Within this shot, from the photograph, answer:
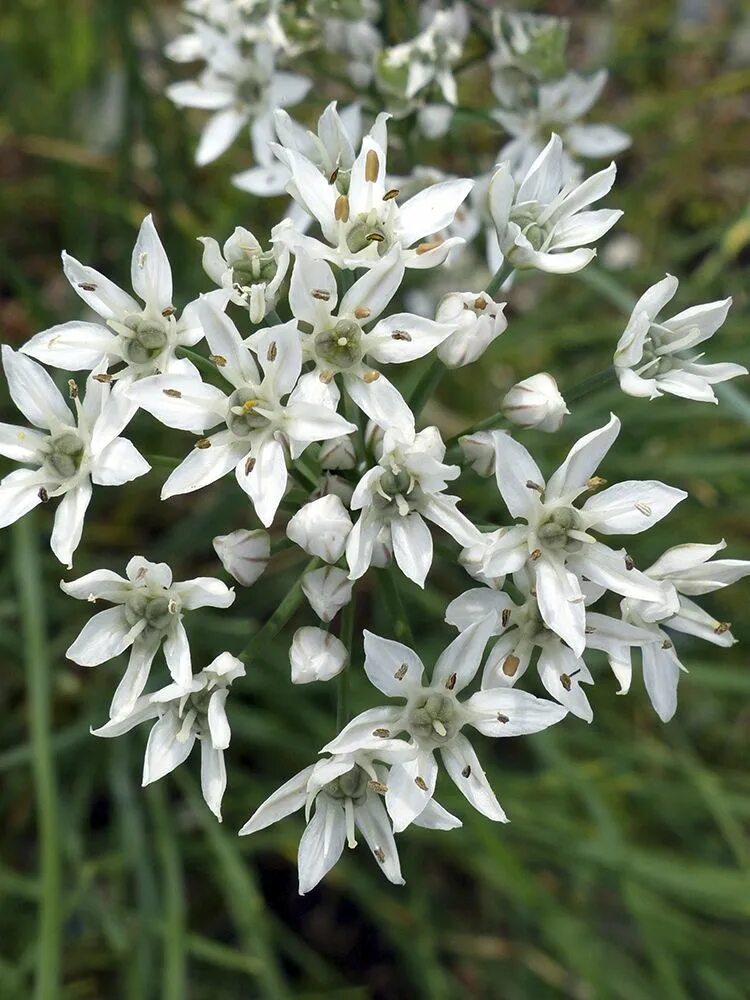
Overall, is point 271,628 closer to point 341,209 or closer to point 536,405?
point 536,405

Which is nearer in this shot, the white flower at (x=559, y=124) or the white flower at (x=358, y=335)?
the white flower at (x=358, y=335)

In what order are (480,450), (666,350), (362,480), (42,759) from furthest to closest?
(42,759), (666,350), (480,450), (362,480)

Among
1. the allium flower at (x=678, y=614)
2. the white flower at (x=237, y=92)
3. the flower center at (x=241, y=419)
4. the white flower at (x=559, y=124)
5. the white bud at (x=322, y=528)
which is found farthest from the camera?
the white flower at (x=559, y=124)

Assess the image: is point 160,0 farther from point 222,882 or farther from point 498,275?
point 222,882

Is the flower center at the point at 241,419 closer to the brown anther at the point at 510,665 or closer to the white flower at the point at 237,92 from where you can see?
the brown anther at the point at 510,665

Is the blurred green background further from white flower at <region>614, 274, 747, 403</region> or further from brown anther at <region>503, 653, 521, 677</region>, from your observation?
brown anther at <region>503, 653, 521, 677</region>

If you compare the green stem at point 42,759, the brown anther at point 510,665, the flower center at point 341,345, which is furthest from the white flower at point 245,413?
the green stem at point 42,759

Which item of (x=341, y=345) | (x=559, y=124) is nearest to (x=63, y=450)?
(x=341, y=345)
